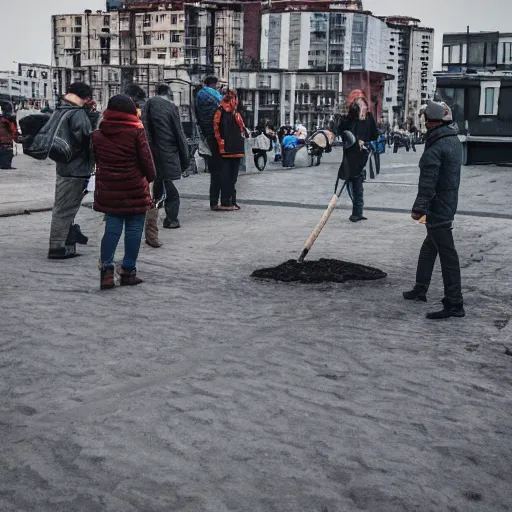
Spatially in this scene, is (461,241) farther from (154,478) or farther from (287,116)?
(287,116)

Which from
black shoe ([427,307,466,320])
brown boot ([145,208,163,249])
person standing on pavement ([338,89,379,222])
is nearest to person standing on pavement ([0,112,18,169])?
person standing on pavement ([338,89,379,222])

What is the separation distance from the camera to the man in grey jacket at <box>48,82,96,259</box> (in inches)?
312

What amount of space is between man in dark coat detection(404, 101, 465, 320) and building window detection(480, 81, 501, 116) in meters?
26.1

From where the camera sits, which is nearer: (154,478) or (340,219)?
(154,478)

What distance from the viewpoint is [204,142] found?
1225 centimetres

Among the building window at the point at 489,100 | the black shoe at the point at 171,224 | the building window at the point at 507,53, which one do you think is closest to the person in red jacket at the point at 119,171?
the black shoe at the point at 171,224

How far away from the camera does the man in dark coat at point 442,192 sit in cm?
610

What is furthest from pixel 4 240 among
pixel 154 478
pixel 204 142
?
pixel 154 478

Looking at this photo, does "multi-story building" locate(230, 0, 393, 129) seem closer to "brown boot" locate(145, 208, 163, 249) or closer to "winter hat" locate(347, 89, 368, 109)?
"winter hat" locate(347, 89, 368, 109)

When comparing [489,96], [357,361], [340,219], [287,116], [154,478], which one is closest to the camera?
[154,478]

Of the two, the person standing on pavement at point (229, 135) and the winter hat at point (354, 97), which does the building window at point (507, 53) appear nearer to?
the person standing on pavement at point (229, 135)

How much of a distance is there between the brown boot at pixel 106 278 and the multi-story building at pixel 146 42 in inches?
3494

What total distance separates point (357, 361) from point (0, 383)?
1809 millimetres

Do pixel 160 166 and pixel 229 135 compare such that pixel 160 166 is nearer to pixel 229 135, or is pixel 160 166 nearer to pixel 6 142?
pixel 229 135
